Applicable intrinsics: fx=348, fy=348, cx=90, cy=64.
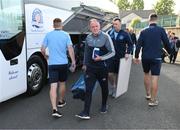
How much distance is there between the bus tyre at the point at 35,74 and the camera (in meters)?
7.82

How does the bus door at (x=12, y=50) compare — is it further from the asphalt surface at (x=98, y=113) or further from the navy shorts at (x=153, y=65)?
the navy shorts at (x=153, y=65)

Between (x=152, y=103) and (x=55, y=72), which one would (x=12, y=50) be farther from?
(x=152, y=103)

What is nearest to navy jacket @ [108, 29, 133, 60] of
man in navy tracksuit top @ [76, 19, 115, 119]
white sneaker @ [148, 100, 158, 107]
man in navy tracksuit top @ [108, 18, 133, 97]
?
man in navy tracksuit top @ [108, 18, 133, 97]

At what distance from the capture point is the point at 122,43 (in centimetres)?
805

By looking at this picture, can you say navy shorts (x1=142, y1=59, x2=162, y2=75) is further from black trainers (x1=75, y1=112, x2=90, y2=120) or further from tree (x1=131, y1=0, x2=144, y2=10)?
tree (x1=131, y1=0, x2=144, y2=10)

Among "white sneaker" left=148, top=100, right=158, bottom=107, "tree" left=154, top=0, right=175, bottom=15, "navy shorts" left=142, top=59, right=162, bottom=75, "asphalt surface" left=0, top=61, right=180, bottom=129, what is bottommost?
"asphalt surface" left=0, top=61, right=180, bottom=129

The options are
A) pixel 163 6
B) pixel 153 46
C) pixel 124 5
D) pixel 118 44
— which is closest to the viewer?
pixel 153 46

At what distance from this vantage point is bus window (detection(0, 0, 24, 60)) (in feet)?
21.5

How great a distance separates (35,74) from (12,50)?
136cm

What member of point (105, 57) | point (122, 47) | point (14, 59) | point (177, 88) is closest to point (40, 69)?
point (14, 59)

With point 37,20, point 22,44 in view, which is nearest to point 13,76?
point 22,44

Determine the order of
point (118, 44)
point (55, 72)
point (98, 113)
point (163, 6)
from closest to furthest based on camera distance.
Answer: point (55, 72), point (98, 113), point (118, 44), point (163, 6)

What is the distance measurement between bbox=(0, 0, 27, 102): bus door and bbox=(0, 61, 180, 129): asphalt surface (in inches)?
17.1

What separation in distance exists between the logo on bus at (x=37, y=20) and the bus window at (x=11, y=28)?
75 cm
